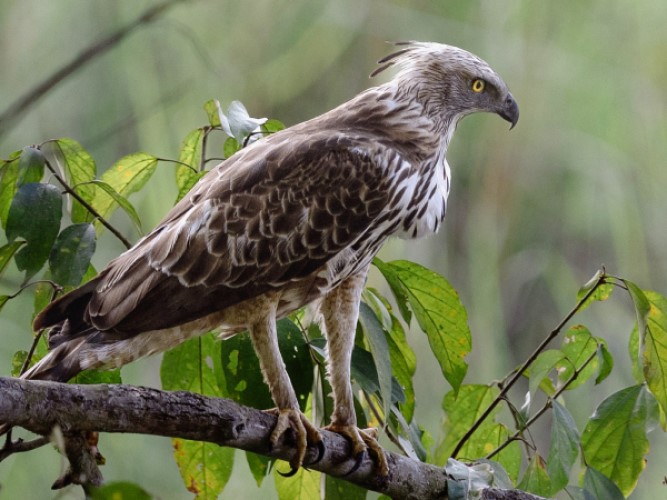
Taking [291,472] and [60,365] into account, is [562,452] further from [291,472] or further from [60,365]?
[60,365]

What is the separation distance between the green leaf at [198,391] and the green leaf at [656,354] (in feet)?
2.63

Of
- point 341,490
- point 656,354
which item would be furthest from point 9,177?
point 656,354

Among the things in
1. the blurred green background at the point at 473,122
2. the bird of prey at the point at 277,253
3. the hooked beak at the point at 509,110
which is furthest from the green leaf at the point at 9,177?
the blurred green background at the point at 473,122

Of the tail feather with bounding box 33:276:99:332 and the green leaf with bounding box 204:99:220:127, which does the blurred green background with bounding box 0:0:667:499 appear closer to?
the green leaf with bounding box 204:99:220:127

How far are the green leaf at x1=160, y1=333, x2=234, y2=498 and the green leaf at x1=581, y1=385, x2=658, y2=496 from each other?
712mm

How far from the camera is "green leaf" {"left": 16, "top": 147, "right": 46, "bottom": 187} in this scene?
172cm

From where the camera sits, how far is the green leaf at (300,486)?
196 centimetres

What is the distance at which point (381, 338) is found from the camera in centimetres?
180

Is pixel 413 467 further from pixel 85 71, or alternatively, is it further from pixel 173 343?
pixel 85 71

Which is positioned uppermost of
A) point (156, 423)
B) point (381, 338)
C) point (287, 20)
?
point (287, 20)

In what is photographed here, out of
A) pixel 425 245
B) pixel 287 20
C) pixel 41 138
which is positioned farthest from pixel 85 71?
pixel 425 245

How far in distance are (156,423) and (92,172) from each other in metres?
0.67

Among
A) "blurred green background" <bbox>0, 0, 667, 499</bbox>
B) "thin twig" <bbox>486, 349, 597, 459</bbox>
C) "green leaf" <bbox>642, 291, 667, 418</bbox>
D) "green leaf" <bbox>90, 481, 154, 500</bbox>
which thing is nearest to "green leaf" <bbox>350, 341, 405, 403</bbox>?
"thin twig" <bbox>486, 349, 597, 459</bbox>

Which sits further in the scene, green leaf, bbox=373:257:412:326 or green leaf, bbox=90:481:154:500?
green leaf, bbox=373:257:412:326
